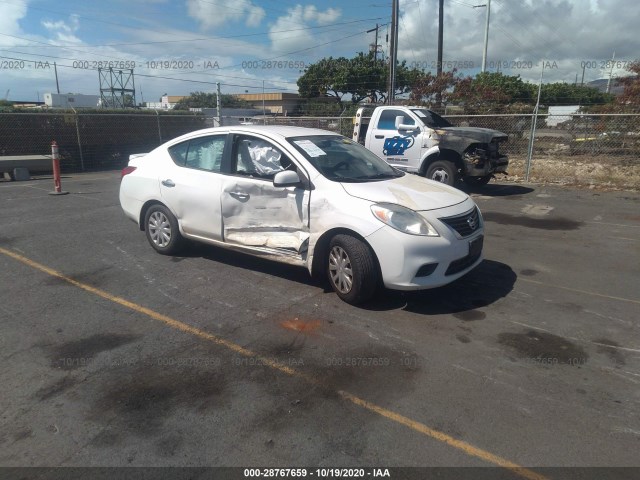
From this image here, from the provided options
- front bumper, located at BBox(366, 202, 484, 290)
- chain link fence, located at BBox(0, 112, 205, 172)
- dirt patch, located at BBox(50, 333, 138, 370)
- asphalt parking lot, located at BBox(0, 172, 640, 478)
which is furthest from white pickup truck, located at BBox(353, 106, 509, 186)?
chain link fence, located at BBox(0, 112, 205, 172)

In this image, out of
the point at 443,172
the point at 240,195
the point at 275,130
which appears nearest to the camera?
the point at 240,195

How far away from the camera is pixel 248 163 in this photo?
537 centimetres

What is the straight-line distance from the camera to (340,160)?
5.29m

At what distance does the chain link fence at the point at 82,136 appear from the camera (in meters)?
16.0

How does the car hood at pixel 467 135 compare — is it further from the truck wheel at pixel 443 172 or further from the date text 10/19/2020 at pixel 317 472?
the date text 10/19/2020 at pixel 317 472

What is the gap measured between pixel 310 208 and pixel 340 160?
83 centimetres

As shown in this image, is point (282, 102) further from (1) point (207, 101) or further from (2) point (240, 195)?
(2) point (240, 195)

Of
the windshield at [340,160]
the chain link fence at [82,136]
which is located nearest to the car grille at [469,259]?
the windshield at [340,160]

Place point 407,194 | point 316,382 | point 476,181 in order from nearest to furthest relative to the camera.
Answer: point 316,382 → point 407,194 → point 476,181

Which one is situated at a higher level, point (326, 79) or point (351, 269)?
point (326, 79)

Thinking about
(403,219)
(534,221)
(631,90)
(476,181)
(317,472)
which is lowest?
(317,472)

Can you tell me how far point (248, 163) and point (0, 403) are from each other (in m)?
3.22

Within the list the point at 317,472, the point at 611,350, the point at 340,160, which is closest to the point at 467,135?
the point at 340,160

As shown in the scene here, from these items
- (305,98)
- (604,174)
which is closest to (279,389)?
(604,174)
